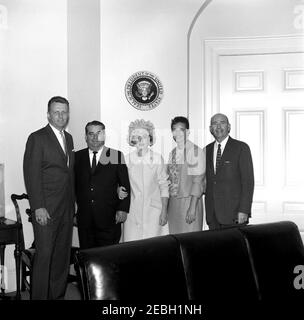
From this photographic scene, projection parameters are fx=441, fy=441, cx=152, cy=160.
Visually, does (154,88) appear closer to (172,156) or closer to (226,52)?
(226,52)

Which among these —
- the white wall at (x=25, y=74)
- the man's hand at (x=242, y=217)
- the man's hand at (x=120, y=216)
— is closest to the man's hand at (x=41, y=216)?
the man's hand at (x=120, y=216)

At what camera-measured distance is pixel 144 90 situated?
4285mm

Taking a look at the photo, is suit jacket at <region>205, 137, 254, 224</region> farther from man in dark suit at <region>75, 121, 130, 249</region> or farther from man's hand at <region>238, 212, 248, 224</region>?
man in dark suit at <region>75, 121, 130, 249</region>

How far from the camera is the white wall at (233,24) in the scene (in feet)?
13.4

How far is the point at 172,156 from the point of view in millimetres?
3521

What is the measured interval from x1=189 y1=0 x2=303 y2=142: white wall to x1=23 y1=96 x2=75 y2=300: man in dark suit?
1.53m

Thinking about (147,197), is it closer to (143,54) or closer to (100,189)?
(100,189)

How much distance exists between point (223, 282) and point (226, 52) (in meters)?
3.00

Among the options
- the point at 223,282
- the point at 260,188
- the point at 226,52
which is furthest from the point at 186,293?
the point at 226,52

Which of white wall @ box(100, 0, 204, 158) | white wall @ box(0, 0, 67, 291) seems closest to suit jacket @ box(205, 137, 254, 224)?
white wall @ box(100, 0, 204, 158)

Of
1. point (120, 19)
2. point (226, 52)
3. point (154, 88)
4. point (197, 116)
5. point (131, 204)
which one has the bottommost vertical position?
point (131, 204)

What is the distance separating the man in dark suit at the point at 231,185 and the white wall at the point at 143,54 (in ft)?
3.42

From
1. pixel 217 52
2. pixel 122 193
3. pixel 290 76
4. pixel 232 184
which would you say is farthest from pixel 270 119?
pixel 122 193

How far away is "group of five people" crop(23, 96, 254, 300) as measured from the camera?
10.1ft
